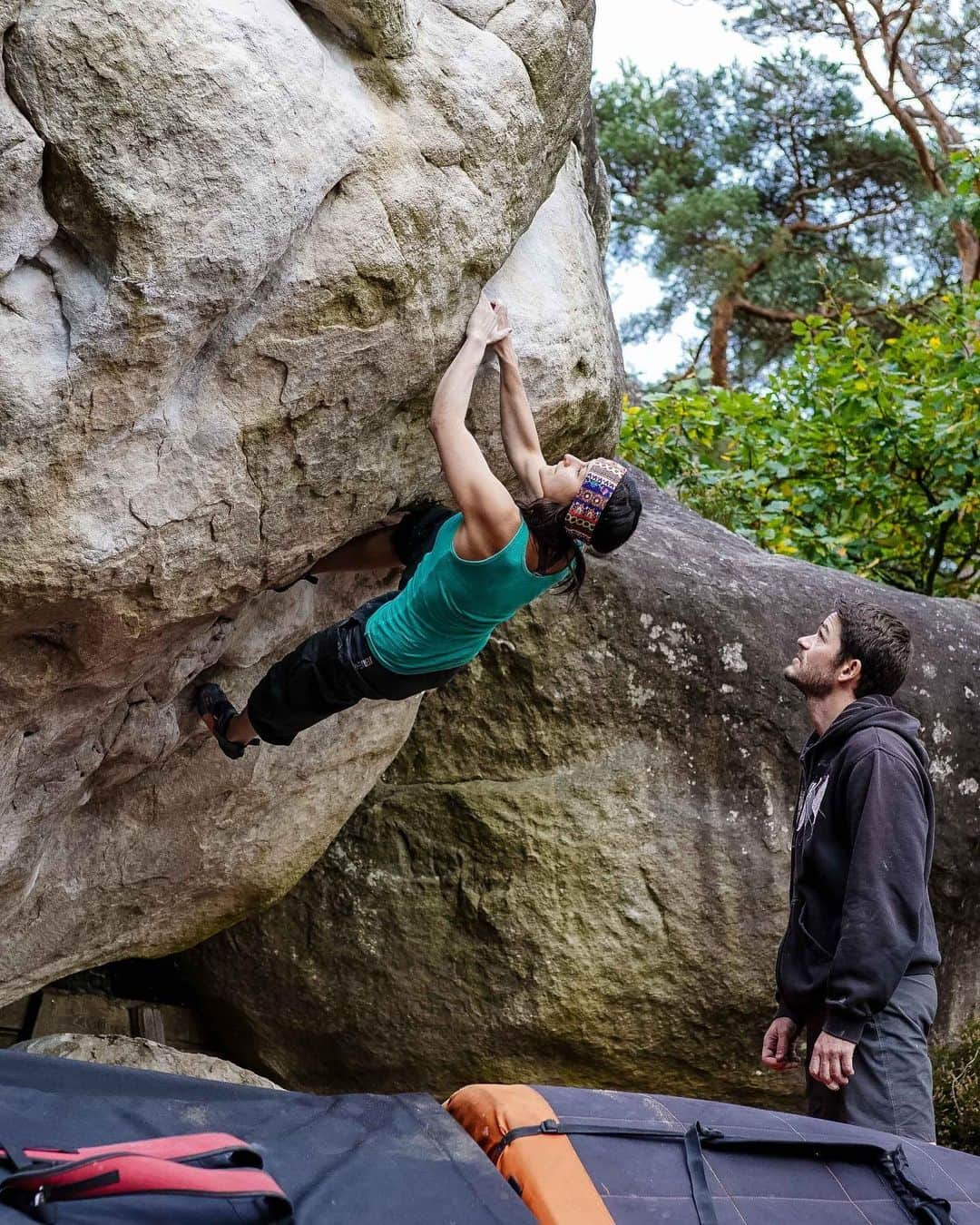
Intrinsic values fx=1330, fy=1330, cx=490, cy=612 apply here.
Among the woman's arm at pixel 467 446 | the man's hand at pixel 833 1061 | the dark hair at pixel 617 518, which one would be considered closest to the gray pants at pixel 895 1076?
the man's hand at pixel 833 1061

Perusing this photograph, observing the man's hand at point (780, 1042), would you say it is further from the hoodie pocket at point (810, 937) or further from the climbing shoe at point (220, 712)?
the climbing shoe at point (220, 712)

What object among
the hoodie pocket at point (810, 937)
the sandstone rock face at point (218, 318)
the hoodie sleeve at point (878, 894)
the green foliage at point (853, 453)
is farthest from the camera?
the green foliage at point (853, 453)

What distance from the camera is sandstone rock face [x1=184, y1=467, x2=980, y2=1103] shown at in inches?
197

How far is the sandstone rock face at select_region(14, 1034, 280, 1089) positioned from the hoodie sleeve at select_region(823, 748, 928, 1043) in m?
2.12

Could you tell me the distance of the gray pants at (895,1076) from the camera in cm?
345

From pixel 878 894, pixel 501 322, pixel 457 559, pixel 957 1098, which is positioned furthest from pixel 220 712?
pixel 957 1098

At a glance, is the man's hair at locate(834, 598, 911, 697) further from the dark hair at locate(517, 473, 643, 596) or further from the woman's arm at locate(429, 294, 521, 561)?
the woman's arm at locate(429, 294, 521, 561)

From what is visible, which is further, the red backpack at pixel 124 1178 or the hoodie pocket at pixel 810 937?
the hoodie pocket at pixel 810 937

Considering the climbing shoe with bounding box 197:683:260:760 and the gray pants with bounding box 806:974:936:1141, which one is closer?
the gray pants with bounding box 806:974:936:1141

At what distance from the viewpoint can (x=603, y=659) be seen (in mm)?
5094

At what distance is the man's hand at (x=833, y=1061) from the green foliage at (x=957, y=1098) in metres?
2.00

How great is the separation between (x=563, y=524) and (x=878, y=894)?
1273 millimetres

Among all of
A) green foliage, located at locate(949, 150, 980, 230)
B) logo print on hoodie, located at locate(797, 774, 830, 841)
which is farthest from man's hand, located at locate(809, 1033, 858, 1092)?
green foliage, located at locate(949, 150, 980, 230)

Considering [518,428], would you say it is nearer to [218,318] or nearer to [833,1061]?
[218,318]
